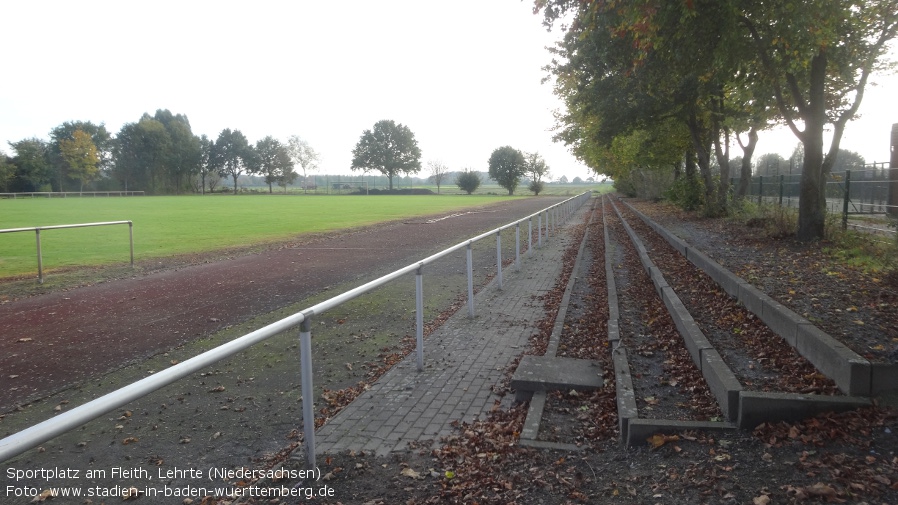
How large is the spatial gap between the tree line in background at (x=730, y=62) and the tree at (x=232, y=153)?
10166 centimetres

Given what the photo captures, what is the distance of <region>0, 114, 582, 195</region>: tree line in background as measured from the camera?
8769cm

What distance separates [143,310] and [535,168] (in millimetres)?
109720

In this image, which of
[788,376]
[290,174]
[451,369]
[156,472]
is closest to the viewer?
[156,472]

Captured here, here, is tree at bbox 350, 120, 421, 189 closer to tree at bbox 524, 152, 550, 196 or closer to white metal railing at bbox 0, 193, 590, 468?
tree at bbox 524, 152, 550, 196

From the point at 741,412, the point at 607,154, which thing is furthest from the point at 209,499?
the point at 607,154

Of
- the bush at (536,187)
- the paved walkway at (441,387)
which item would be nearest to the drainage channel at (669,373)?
the paved walkway at (441,387)

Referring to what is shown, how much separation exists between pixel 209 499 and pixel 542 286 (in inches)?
334

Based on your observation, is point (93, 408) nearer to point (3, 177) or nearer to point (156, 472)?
point (156, 472)

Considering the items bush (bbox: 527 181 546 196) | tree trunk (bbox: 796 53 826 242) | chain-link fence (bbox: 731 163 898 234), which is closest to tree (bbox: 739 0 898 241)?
tree trunk (bbox: 796 53 826 242)

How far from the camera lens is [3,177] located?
255 feet

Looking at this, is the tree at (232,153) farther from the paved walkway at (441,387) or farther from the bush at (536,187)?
the paved walkway at (441,387)

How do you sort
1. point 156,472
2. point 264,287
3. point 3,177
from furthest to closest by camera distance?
1. point 3,177
2. point 264,287
3. point 156,472

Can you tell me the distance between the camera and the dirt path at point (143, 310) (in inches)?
259

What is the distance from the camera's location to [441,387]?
5773 millimetres
